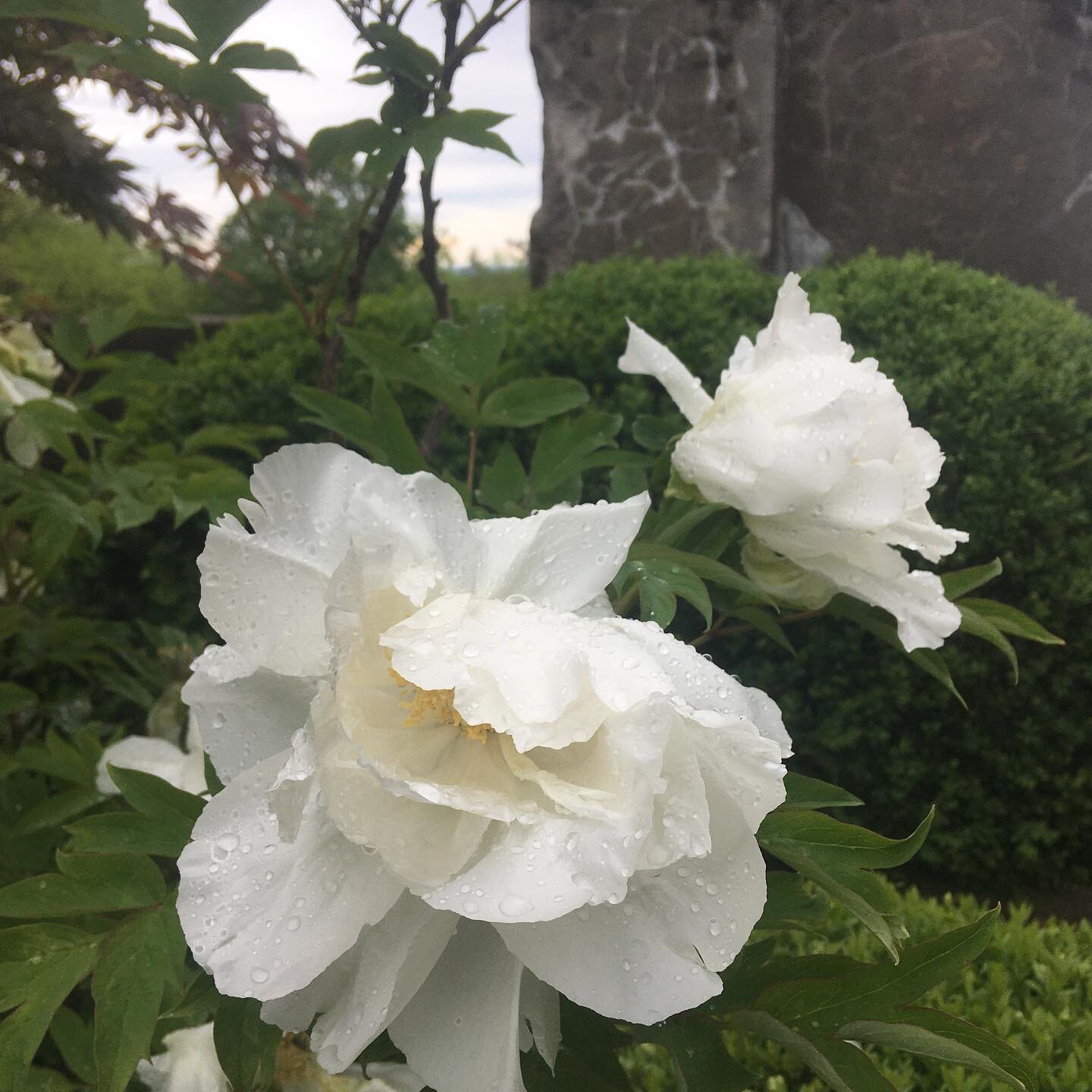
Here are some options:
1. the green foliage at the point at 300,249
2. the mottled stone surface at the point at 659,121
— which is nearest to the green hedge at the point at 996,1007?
the mottled stone surface at the point at 659,121

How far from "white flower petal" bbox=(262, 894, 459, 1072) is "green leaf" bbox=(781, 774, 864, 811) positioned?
222 mm

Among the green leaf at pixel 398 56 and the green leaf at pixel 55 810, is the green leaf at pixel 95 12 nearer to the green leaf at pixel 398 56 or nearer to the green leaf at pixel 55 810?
the green leaf at pixel 398 56

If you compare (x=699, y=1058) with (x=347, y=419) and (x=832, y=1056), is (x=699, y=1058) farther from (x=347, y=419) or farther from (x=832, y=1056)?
(x=347, y=419)

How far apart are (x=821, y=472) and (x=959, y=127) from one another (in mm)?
3532

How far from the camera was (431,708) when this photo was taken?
0.43 metres

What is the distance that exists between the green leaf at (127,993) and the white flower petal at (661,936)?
0.25 meters

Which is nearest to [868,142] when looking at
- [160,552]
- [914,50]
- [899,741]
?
[914,50]

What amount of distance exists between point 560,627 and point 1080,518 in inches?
82.8

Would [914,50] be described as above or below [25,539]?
above

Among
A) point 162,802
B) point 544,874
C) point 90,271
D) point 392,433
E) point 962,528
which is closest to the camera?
point 544,874

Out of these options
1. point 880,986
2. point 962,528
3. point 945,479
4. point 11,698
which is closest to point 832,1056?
point 880,986

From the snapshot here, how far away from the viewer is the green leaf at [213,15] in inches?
27.5

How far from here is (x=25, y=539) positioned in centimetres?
122

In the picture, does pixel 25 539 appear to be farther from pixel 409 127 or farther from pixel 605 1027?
pixel 605 1027
